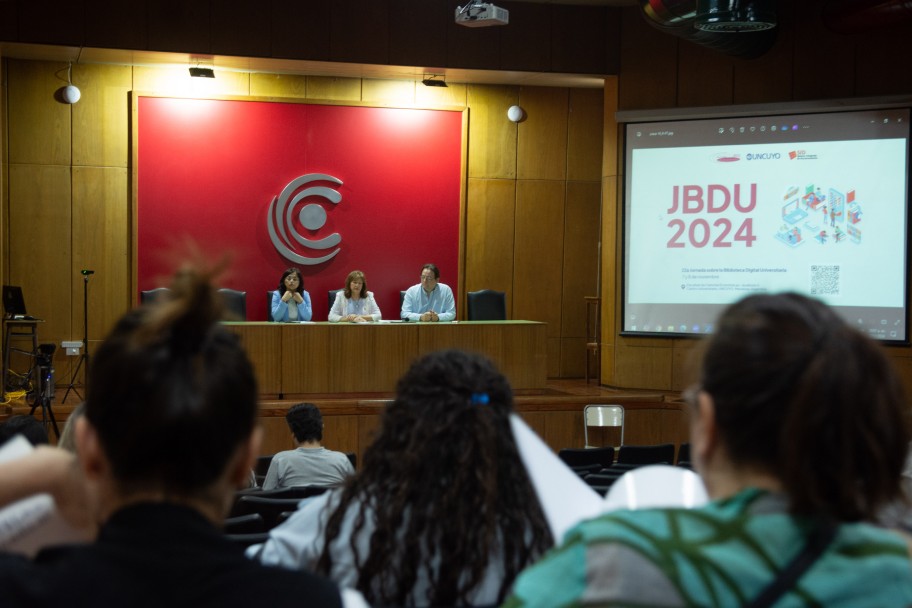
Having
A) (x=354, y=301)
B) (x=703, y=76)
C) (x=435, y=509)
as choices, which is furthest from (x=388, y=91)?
(x=435, y=509)

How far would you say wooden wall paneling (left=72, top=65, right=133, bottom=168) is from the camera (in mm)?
9586

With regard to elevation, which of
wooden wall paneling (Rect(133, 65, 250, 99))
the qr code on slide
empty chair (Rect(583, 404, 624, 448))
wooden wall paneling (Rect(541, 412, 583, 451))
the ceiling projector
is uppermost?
the ceiling projector

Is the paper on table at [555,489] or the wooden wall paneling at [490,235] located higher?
the wooden wall paneling at [490,235]

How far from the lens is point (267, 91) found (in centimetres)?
1007

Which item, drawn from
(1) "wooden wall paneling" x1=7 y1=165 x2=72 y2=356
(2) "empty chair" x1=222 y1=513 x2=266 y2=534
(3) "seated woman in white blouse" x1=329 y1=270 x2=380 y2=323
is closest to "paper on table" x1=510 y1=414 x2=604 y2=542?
(2) "empty chair" x1=222 y1=513 x2=266 y2=534

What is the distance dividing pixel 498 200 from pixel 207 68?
322cm

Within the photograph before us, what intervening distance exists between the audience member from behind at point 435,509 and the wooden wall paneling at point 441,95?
8.75 meters

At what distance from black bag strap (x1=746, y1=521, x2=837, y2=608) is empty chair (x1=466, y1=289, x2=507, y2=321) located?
8262mm

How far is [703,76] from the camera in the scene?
9.18 meters

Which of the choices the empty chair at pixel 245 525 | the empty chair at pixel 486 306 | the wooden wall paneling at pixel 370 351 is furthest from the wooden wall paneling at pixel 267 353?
the empty chair at pixel 245 525

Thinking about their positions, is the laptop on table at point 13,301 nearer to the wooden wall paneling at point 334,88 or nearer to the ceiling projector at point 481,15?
the wooden wall paneling at point 334,88

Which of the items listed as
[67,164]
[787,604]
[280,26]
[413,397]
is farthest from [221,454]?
[67,164]

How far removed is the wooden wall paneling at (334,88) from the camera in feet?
33.4

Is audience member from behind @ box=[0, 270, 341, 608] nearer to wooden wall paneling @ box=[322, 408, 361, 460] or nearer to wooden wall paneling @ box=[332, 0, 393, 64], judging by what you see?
wooden wall paneling @ box=[322, 408, 361, 460]
